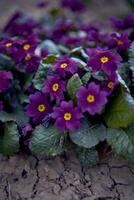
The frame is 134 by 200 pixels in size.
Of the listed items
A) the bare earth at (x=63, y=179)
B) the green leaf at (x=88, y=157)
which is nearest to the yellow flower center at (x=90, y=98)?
the green leaf at (x=88, y=157)

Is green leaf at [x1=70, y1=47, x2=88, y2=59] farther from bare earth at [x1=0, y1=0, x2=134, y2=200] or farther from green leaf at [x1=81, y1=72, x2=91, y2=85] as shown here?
bare earth at [x1=0, y1=0, x2=134, y2=200]

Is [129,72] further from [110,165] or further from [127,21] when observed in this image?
[127,21]

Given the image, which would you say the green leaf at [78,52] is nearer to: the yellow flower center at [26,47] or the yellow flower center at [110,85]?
the yellow flower center at [26,47]

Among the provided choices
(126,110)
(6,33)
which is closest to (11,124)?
(126,110)

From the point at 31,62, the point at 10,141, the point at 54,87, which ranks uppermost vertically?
the point at 54,87

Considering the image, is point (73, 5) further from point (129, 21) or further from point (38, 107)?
point (38, 107)

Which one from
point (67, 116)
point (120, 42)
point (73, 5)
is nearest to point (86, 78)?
point (67, 116)

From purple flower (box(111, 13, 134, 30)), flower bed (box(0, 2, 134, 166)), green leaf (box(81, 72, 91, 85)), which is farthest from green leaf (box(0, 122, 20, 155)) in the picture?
purple flower (box(111, 13, 134, 30))
